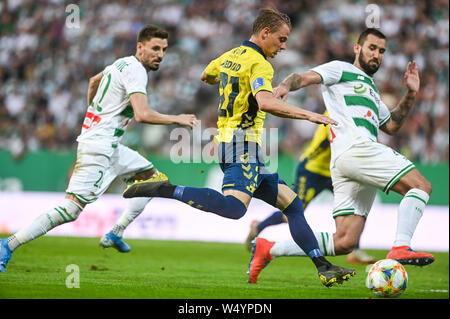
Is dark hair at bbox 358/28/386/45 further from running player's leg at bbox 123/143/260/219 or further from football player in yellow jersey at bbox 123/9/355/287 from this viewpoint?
running player's leg at bbox 123/143/260/219

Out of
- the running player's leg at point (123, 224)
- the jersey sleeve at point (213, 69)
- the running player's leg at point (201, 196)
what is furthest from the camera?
the running player's leg at point (123, 224)

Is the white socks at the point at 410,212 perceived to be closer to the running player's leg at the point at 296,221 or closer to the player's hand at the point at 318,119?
the running player's leg at the point at 296,221

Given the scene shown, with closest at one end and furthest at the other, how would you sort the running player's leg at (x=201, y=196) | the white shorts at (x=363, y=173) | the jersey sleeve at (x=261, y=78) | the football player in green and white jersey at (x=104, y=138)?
1. the jersey sleeve at (x=261, y=78)
2. the running player's leg at (x=201, y=196)
3. the white shorts at (x=363, y=173)
4. the football player in green and white jersey at (x=104, y=138)

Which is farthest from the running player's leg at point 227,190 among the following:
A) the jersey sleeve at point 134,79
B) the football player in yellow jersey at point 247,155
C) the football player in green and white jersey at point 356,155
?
the jersey sleeve at point 134,79

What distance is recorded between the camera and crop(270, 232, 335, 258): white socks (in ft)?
22.2

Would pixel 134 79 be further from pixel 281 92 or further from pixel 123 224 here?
pixel 123 224

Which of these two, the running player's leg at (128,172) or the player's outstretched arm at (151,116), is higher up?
the player's outstretched arm at (151,116)

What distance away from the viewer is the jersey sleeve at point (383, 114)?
283 inches

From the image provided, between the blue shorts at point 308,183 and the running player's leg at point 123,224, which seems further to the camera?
the blue shorts at point 308,183

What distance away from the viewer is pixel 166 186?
5.81 m

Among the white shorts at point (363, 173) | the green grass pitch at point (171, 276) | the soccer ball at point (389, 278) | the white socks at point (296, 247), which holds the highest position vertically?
the white shorts at point (363, 173)

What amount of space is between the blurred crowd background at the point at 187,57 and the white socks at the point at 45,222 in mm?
7454

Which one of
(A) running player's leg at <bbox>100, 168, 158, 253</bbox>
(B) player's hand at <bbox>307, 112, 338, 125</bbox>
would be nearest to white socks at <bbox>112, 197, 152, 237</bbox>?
(A) running player's leg at <bbox>100, 168, 158, 253</bbox>
